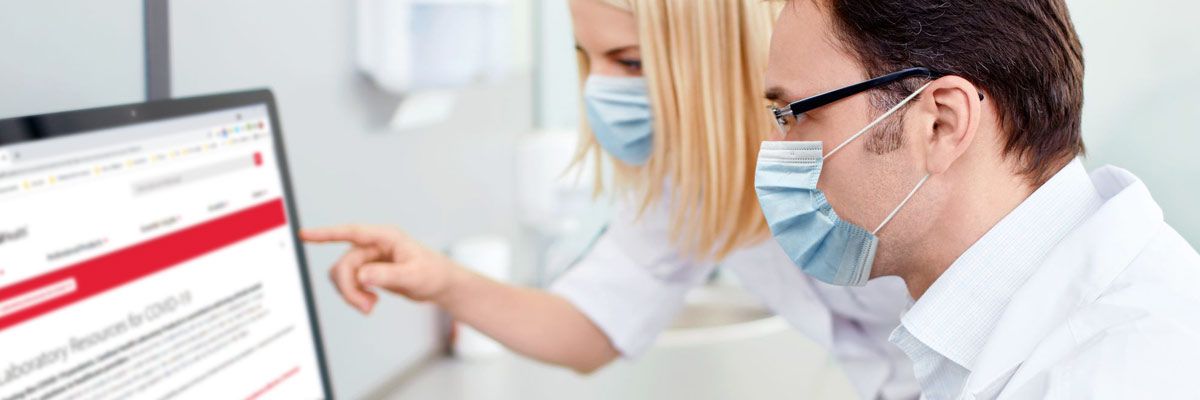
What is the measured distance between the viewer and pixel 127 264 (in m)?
0.73

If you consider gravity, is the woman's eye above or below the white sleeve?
above

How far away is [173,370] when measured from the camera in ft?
2.53

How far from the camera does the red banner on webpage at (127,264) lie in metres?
0.65

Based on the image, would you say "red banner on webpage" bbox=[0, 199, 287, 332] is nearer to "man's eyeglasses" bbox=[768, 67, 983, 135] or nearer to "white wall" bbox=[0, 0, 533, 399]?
"white wall" bbox=[0, 0, 533, 399]

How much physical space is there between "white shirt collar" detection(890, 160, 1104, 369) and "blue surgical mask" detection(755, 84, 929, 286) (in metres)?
0.06

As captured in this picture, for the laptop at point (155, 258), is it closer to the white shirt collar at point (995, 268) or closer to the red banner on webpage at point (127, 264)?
the red banner on webpage at point (127, 264)

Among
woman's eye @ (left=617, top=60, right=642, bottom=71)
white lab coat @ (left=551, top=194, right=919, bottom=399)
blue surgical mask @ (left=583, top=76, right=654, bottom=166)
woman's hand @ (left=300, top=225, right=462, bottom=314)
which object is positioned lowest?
white lab coat @ (left=551, top=194, right=919, bottom=399)

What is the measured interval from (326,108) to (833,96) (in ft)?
2.16

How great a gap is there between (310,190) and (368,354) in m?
0.29

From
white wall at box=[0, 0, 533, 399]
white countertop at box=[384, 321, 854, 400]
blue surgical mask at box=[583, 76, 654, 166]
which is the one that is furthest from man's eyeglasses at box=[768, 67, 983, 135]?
white countertop at box=[384, 321, 854, 400]

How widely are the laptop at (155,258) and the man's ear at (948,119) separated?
0.55 m

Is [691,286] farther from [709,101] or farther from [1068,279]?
[1068,279]

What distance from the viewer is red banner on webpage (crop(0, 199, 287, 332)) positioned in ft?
2.14

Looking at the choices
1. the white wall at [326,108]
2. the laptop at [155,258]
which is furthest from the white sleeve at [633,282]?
the laptop at [155,258]
